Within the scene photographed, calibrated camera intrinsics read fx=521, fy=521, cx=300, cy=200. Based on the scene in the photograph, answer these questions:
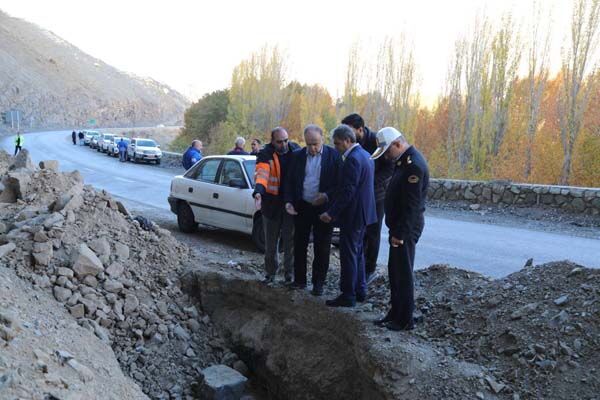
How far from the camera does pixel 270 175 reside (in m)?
5.65

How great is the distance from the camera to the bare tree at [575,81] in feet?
52.9

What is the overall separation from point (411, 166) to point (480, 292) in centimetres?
168

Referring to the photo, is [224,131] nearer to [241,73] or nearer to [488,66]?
[241,73]

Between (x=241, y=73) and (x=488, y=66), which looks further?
(x=241, y=73)

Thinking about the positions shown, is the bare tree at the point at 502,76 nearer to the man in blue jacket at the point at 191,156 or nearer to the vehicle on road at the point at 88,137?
the man in blue jacket at the point at 191,156

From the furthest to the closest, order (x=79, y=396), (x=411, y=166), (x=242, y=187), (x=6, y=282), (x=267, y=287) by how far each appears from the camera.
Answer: (x=242, y=187), (x=267, y=287), (x=6, y=282), (x=411, y=166), (x=79, y=396)

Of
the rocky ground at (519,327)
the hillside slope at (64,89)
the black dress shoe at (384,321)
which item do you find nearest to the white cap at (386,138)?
the black dress shoe at (384,321)

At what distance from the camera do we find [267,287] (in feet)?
20.1

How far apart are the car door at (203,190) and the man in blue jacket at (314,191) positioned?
11.4ft

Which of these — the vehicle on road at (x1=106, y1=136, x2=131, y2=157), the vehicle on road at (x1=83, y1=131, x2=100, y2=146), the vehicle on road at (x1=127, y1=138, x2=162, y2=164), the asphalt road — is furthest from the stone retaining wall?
the vehicle on road at (x1=83, y1=131, x2=100, y2=146)

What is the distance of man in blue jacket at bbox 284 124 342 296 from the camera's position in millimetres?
5207

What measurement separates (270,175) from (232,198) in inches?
113

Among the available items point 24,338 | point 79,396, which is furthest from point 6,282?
point 79,396

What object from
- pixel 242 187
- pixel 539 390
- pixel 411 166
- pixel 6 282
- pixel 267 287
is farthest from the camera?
pixel 242 187
